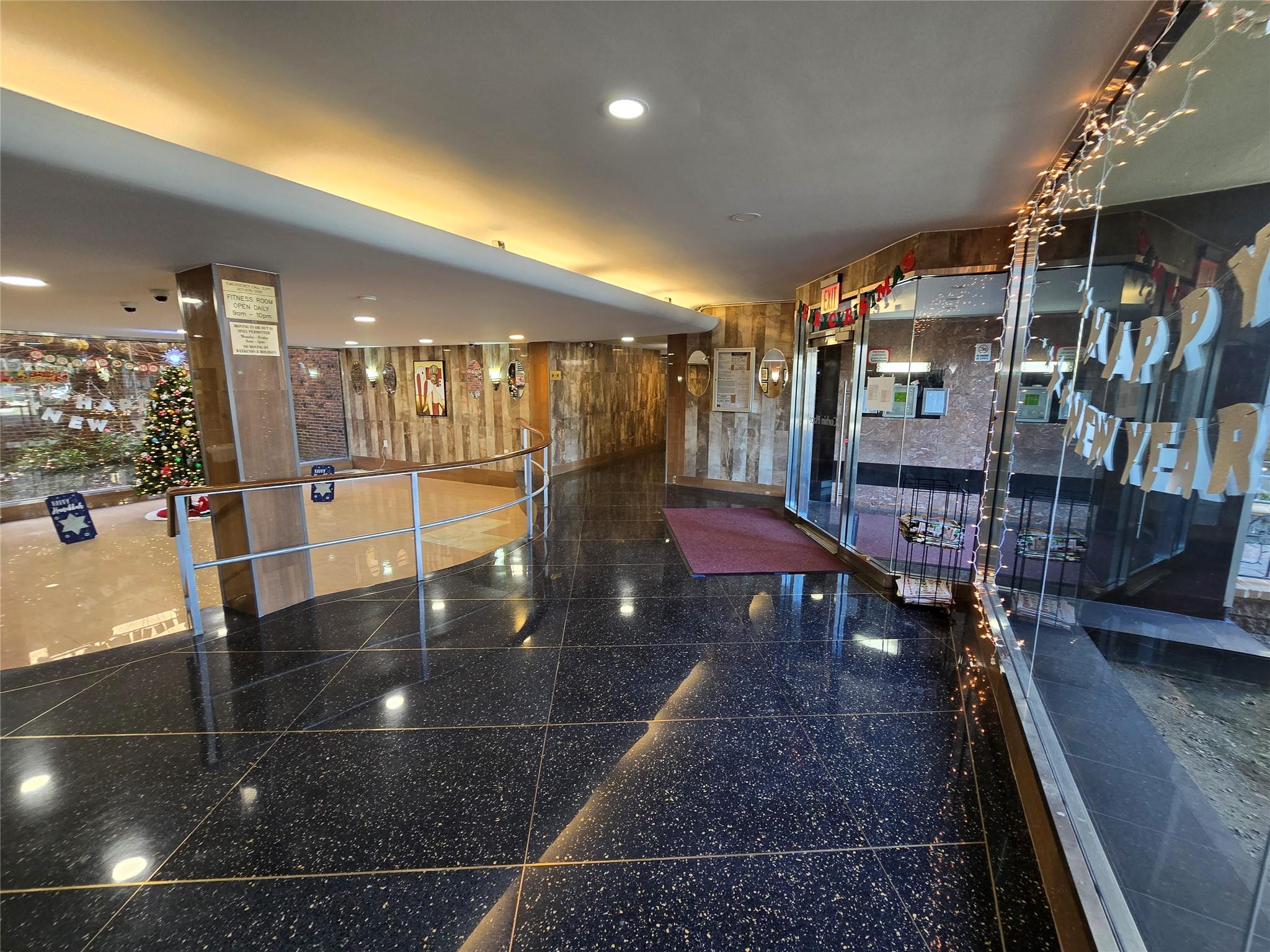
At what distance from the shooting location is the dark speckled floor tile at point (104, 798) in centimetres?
158

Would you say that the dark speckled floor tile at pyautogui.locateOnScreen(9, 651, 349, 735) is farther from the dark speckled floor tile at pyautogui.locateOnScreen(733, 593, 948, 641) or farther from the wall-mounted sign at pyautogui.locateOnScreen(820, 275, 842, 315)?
the wall-mounted sign at pyautogui.locateOnScreen(820, 275, 842, 315)

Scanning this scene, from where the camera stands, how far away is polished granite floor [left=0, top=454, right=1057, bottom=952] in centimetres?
142

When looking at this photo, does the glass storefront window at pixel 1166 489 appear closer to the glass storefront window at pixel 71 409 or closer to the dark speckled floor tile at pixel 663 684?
the dark speckled floor tile at pixel 663 684

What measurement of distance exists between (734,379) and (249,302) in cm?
593

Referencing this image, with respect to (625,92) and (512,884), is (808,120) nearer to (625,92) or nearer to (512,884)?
(625,92)

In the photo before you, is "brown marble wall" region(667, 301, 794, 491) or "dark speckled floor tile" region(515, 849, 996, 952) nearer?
"dark speckled floor tile" region(515, 849, 996, 952)

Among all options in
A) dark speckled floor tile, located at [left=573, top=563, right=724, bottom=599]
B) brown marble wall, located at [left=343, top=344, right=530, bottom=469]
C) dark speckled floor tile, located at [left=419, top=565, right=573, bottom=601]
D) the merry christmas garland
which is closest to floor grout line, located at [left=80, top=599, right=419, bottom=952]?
dark speckled floor tile, located at [left=419, top=565, right=573, bottom=601]

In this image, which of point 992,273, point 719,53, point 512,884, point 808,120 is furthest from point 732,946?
point 992,273

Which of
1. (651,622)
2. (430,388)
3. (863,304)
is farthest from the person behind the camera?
(430,388)

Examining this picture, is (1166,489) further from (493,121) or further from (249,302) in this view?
(249,302)

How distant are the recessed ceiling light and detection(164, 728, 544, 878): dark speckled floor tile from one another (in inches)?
109

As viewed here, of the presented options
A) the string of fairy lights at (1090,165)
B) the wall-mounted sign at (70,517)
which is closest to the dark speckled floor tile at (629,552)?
the string of fairy lights at (1090,165)

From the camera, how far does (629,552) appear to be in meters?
4.74

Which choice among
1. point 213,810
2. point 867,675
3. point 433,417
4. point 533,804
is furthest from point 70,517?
point 867,675
